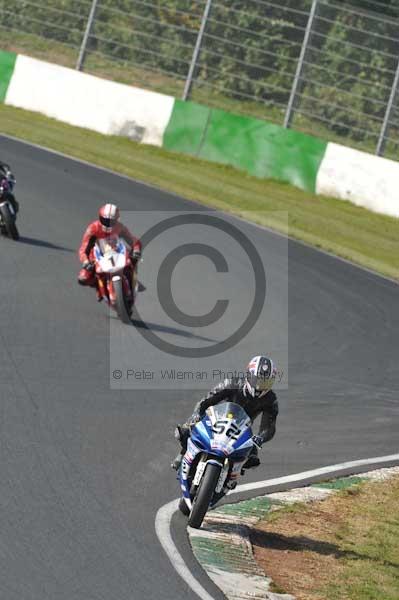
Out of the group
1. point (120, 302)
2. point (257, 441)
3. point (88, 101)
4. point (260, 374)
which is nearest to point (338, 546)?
point (257, 441)

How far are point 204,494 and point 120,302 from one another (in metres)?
6.34

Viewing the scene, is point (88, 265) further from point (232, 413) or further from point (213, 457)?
point (213, 457)

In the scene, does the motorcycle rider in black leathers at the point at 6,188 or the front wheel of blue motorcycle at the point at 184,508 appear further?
the motorcycle rider in black leathers at the point at 6,188

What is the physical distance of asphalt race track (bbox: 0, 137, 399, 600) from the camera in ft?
23.7

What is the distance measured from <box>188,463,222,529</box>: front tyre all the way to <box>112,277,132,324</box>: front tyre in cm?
619

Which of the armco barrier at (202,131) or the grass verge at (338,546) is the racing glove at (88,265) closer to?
the grass verge at (338,546)

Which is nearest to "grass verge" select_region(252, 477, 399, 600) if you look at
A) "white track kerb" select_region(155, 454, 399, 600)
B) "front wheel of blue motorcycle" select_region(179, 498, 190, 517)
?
"white track kerb" select_region(155, 454, 399, 600)

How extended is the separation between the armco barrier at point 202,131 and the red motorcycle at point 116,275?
35.8ft

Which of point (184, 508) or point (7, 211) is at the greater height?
point (7, 211)

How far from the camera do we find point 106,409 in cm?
1084

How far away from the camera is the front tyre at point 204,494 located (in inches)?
325

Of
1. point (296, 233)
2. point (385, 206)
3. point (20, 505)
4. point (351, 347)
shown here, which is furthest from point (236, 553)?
point (385, 206)

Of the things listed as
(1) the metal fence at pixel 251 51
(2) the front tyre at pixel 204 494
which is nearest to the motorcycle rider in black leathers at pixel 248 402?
(2) the front tyre at pixel 204 494

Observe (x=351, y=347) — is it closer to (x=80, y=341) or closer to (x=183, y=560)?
(x=80, y=341)
